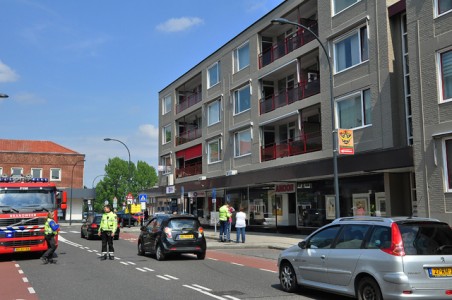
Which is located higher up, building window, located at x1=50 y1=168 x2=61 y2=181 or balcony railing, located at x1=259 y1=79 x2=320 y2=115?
balcony railing, located at x1=259 y1=79 x2=320 y2=115

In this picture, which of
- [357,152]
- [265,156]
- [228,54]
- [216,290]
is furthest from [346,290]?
[228,54]

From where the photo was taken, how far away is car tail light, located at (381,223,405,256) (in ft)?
24.0

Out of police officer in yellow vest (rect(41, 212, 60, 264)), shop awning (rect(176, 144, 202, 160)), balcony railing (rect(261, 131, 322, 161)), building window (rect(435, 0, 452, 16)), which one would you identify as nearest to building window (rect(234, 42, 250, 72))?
balcony railing (rect(261, 131, 322, 161))

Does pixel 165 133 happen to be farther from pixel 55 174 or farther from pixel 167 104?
pixel 55 174

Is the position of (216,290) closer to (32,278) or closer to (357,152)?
(32,278)

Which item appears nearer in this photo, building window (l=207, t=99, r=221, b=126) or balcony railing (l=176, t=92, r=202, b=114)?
building window (l=207, t=99, r=221, b=126)

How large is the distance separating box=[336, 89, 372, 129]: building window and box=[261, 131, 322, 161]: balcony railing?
2.46m

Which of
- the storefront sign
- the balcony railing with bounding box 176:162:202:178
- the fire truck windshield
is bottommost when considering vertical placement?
the fire truck windshield

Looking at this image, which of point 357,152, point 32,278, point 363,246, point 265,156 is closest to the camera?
point 363,246

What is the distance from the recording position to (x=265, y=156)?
2981 centimetres

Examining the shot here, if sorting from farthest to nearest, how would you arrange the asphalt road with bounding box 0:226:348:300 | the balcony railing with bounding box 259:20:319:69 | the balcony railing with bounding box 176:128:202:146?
the balcony railing with bounding box 176:128:202:146, the balcony railing with bounding box 259:20:319:69, the asphalt road with bounding box 0:226:348:300

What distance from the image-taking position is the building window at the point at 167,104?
1846 inches

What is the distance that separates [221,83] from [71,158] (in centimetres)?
4379

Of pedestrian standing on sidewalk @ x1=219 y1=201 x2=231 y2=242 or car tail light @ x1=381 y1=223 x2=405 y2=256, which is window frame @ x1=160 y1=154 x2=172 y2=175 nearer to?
pedestrian standing on sidewalk @ x1=219 y1=201 x2=231 y2=242
